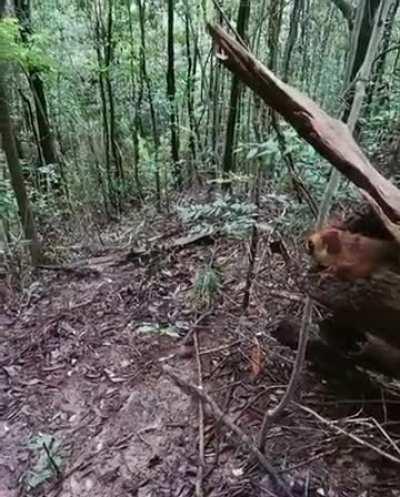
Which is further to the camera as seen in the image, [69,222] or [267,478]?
[69,222]

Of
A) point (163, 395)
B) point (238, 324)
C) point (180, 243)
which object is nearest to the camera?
point (163, 395)

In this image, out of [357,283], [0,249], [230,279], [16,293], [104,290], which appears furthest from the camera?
[0,249]

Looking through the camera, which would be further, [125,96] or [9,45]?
[125,96]

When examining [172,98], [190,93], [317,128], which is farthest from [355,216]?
[190,93]

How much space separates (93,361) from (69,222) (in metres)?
5.30

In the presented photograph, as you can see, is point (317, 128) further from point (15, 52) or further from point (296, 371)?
point (15, 52)

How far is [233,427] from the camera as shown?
2.31m

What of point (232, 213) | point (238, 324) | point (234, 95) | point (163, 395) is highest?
point (234, 95)

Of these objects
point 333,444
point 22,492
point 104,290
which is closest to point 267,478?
point 333,444

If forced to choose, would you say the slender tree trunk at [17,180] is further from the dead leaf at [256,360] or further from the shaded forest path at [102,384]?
the dead leaf at [256,360]

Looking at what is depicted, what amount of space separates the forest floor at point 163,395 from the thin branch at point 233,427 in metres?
0.05

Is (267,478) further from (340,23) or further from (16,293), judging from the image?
(340,23)

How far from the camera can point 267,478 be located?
6.95 feet

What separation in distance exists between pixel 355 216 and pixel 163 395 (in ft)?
5.21
